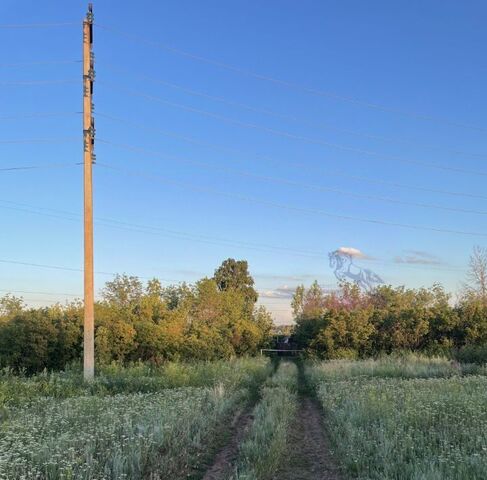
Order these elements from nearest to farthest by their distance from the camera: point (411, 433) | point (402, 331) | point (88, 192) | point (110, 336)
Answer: point (411, 433) → point (88, 192) → point (110, 336) → point (402, 331)

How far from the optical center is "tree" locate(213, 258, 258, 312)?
92.4 meters

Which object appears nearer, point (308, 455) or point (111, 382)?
point (308, 455)

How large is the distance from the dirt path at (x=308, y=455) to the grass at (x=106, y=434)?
139 cm

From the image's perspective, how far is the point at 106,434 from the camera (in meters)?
7.43

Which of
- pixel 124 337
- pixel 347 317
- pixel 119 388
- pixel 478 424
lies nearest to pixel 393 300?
pixel 347 317

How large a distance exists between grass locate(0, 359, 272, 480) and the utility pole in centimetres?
257

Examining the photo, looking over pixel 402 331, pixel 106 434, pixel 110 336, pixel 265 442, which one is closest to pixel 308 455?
pixel 265 442

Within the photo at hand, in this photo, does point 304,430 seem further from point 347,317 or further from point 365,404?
point 347,317

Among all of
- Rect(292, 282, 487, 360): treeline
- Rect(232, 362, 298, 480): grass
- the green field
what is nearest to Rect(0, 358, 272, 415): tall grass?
the green field

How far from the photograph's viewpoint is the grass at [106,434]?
596cm

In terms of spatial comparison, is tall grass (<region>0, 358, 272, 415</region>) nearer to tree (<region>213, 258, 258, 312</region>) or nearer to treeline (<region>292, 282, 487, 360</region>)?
treeline (<region>292, 282, 487, 360</region>)

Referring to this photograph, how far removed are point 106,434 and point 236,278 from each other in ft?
282

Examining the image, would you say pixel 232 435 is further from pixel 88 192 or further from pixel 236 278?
pixel 236 278

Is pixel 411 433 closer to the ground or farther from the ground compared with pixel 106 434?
closer to the ground
